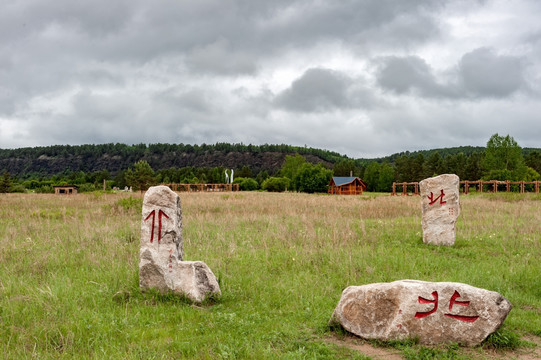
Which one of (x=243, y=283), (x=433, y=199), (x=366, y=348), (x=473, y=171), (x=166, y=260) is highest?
(x=473, y=171)

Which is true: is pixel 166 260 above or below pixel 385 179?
below

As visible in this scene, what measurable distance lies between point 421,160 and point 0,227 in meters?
77.9

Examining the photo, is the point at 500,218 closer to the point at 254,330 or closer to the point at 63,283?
the point at 254,330

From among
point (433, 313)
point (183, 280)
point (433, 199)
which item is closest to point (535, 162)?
point (433, 199)

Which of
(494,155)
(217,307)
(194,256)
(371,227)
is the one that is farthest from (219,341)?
(494,155)

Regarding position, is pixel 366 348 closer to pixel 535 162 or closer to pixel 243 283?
pixel 243 283

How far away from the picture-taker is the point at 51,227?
1394cm

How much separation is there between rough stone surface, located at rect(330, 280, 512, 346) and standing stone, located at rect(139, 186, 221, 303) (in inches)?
116

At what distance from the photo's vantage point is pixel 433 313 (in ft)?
17.7

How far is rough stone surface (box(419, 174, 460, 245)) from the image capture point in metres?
12.4

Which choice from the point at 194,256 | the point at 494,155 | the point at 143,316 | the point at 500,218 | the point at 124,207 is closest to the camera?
the point at 143,316

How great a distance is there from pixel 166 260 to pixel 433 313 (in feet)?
14.9

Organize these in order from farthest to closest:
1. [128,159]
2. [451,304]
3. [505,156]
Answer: [128,159] < [505,156] < [451,304]

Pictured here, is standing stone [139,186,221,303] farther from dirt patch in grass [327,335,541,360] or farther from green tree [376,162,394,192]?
green tree [376,162,394,192]
